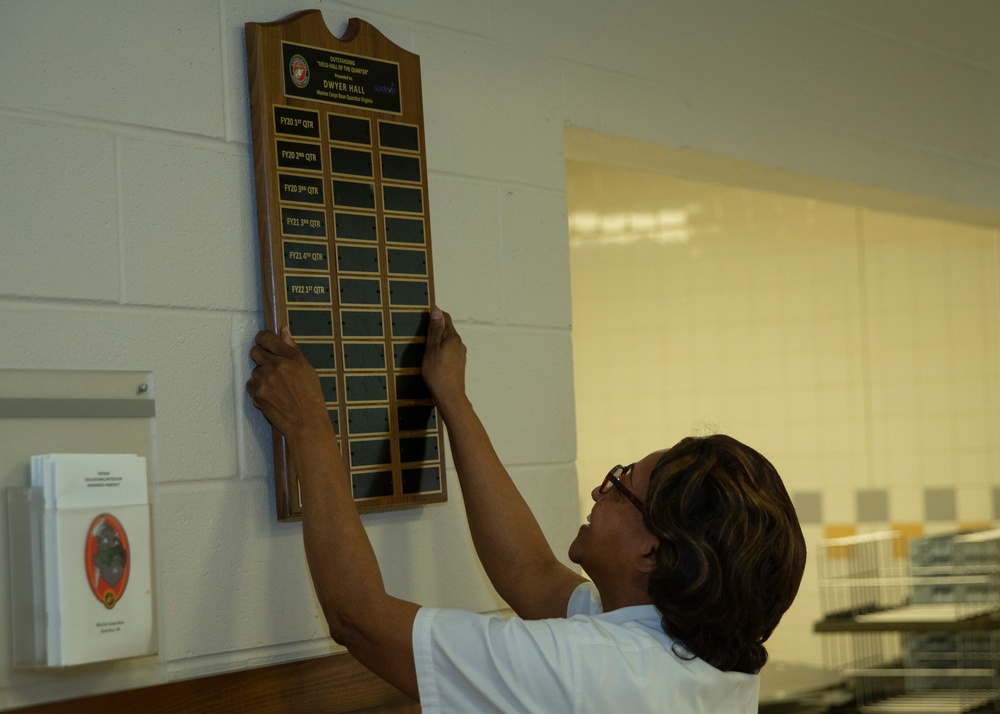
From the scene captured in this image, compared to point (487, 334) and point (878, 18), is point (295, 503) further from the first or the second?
point (878, 18)

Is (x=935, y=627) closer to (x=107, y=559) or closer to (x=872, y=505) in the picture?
(x=872, y=505)

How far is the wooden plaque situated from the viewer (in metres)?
1.54

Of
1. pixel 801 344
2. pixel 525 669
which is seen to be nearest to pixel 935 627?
pixel 801 344

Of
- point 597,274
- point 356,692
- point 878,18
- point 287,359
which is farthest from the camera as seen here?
point 597,274

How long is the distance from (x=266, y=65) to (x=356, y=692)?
89cm

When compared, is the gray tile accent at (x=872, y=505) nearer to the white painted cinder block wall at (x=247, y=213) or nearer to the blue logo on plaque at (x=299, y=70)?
→ the white painted cinder block wall at (x=247, y=213)

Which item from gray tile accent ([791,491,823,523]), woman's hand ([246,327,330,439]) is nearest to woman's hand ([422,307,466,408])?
woman's hand ([246,327,330,439])

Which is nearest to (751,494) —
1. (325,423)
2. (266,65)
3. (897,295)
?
(325,423)

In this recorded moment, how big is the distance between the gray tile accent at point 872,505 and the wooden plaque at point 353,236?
2.76 metres

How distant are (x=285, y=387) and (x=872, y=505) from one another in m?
3.10

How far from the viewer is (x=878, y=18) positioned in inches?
106

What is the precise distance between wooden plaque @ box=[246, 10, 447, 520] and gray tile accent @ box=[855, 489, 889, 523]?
276cm

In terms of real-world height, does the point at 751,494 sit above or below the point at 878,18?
below

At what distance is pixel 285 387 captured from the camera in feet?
4.84
